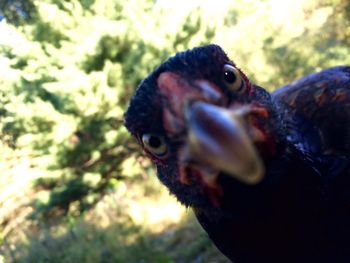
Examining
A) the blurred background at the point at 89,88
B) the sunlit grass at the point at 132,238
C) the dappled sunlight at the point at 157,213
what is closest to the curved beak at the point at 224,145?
the sunlit grass at the point at 132,238

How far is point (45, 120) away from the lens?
8.87 m

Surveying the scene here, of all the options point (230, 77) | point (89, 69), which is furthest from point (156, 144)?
point (89, 69)

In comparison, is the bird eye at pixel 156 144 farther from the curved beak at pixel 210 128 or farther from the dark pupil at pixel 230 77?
the dark pupil at pixel 230 77

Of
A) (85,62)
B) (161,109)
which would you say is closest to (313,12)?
(85,62)

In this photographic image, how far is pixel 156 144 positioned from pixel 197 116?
0.44 m

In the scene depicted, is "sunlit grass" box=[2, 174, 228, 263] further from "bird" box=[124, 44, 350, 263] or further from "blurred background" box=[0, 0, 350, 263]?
"bird" box=[124, 44, 350, 263]

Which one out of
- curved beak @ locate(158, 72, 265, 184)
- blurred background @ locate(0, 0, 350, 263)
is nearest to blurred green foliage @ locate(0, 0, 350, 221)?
blurred background @ locate(0, 0, 350, 263)

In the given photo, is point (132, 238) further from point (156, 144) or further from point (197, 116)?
point (197, 116)

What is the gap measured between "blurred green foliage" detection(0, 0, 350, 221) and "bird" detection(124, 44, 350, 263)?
6509mm

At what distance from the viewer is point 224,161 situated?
965 millimetres

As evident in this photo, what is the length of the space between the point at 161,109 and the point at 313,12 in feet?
Result: 42.4

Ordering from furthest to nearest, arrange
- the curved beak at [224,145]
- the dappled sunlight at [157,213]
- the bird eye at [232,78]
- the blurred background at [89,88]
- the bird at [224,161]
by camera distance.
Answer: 1. the blurred background at [89,88]
2. the dappled sunlight at [157,213]
3. the bird eye at [232,78]
4. the bird at [224,161]
5. the curved beak at [224,145]

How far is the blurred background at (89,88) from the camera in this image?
26.5 feet

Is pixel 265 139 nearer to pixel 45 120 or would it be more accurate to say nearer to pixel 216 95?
pixel 216 95
